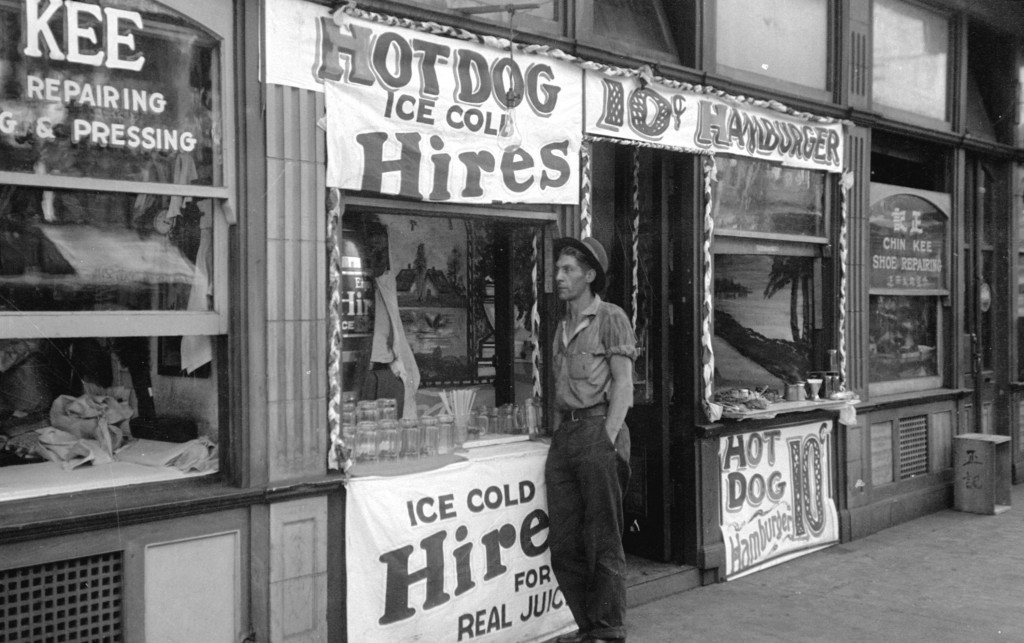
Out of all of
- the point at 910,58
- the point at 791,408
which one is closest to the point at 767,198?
the point at 791,408

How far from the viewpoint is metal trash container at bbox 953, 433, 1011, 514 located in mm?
8523

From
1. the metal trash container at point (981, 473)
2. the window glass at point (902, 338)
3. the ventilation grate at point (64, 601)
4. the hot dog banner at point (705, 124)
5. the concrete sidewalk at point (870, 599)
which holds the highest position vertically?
the hot dog banner at point (705, 124)

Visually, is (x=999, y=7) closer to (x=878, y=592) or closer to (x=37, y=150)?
(x=878, y=592)

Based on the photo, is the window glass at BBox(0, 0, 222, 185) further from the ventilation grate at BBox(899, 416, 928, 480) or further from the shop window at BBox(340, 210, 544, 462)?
the ventilation grate at BBox(899, 416, 928, 480)

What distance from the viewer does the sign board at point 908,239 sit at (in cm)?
825

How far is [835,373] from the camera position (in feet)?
25.0

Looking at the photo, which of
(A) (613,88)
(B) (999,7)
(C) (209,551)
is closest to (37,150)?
(C) (209,551)

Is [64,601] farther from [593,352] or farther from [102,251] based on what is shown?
[593,352]

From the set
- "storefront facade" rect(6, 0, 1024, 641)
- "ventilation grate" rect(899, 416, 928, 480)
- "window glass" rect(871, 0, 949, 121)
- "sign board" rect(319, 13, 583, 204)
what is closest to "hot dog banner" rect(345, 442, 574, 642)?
"storefront facade" rect(6, 0, 1024, 641)

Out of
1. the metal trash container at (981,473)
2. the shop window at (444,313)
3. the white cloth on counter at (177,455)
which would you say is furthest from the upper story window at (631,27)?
the metal trash container at (981,473)

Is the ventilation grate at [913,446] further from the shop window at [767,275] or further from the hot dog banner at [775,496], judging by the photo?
the shop window at [767,275]

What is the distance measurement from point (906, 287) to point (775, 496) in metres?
2.85

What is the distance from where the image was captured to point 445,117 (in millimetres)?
4910

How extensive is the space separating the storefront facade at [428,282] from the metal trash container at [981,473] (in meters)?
0.23
